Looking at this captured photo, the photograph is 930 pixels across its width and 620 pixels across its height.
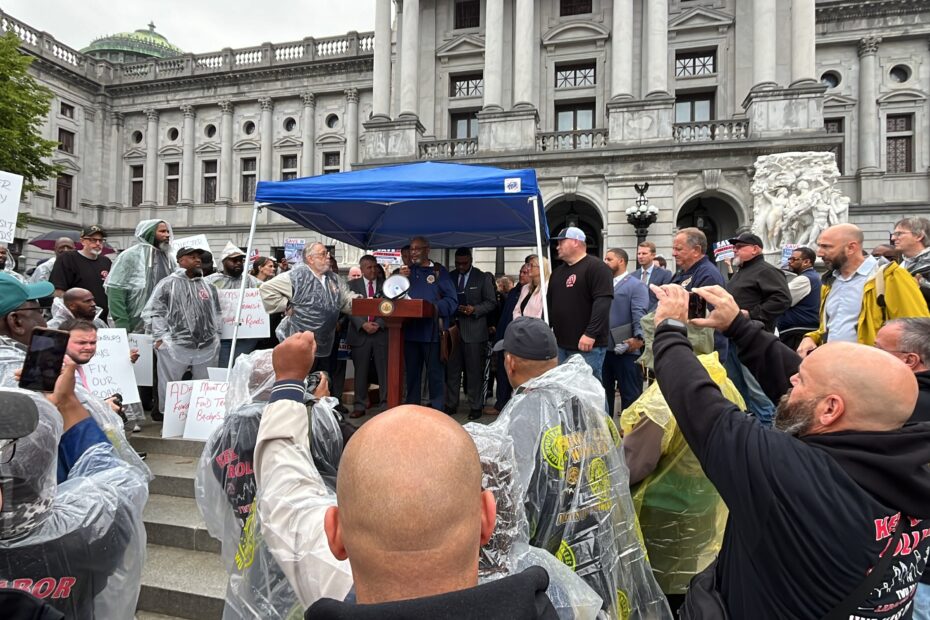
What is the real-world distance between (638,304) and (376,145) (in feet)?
62.9

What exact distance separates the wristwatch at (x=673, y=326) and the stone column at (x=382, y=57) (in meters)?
24.3

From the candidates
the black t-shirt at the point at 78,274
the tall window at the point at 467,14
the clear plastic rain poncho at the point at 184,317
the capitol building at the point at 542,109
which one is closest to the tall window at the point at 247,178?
the capitol building at the point at 542,109

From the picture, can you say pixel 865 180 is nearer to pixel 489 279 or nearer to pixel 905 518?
pixel 489 279

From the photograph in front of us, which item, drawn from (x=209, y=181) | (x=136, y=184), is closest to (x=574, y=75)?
(x=209, y=181)

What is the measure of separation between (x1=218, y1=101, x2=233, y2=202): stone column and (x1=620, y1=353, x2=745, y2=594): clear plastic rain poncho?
116 ft

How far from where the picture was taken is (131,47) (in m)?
42.5

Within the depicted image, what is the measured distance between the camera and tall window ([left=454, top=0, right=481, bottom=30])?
83.3 feet

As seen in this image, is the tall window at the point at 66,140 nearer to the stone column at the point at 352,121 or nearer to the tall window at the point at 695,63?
the stone column at the point at 352,121

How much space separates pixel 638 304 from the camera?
6129mm

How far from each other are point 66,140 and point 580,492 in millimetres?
41528

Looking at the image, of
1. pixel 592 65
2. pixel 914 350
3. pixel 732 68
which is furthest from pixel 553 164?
pixel 914 350

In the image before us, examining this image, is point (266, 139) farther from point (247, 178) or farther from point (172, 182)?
point (172, 182)

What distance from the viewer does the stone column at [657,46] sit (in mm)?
20328

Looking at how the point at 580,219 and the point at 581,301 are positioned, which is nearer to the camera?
the point at 581,301
